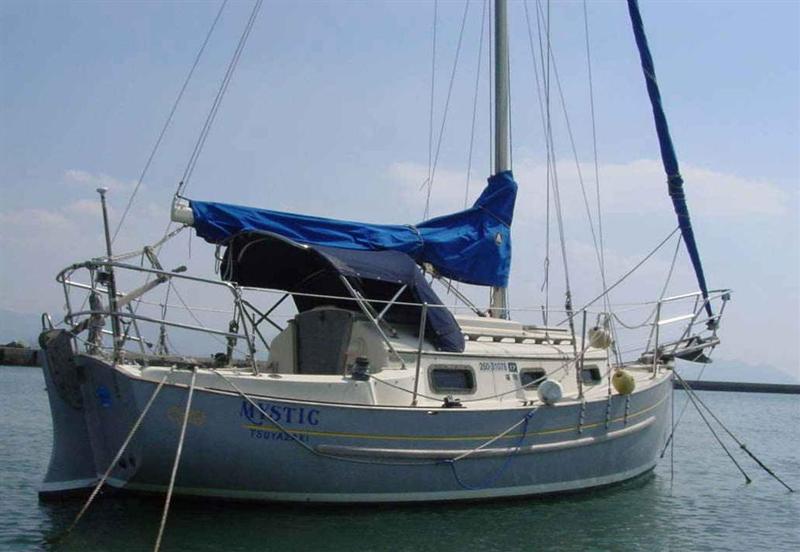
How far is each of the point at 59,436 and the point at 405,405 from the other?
4684 millimetres

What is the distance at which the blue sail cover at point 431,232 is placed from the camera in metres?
12.6

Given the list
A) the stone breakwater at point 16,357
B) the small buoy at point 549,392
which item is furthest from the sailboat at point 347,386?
the stone breakwater at point 16,357

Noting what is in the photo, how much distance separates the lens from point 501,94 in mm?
16391

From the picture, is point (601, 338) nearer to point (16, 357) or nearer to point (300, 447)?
point (300, 447)

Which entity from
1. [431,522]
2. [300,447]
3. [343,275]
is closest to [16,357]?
[343,275]

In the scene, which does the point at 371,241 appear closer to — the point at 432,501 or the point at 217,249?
the point at 217,249

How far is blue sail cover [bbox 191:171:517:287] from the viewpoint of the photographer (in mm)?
12602

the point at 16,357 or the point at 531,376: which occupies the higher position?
the point at 16,357

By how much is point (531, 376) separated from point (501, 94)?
521cm

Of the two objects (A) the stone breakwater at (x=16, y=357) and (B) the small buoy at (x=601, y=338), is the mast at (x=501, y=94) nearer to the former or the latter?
(B) the small buoy at (x=601, y=338)

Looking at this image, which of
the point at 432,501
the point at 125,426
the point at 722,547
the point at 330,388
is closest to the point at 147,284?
the point at 125,426

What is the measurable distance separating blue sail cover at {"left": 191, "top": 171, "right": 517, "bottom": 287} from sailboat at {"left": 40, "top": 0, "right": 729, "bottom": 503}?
0.02 m

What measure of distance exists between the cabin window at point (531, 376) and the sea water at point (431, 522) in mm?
1718

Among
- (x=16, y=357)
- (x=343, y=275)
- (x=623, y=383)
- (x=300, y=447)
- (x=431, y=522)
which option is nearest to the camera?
(x=300, y=447)
